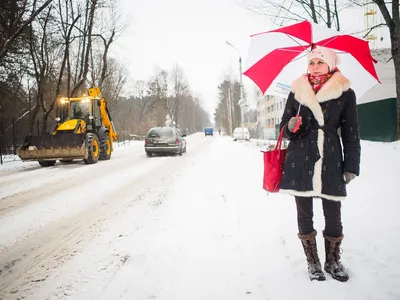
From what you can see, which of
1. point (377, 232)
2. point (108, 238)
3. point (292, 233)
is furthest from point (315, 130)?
point (108, 238)

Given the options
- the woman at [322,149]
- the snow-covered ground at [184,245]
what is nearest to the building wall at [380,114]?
the snow-covered ground at [184,245]

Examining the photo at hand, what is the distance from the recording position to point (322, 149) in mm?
2189

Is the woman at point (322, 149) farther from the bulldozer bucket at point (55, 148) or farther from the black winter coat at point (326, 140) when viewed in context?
the bulldozer bucket at point (55, 148)

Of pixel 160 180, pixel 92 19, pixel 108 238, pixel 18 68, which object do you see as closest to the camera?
pixel 108 238

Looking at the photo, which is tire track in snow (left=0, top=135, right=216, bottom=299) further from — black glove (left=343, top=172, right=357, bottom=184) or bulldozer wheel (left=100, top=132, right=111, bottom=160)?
bulldozer wheel (left=100, top=132, right=111, bottom=160)

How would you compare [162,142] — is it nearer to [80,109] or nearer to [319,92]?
[80,109]

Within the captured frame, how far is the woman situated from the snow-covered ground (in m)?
0.43

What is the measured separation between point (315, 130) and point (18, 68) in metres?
19.8

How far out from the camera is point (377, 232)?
3150 millimetres

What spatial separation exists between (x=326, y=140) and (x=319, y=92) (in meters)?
0.44

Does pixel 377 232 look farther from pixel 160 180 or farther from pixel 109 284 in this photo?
pixel 160 180

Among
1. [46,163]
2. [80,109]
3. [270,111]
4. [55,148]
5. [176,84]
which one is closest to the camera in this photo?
[55,148]

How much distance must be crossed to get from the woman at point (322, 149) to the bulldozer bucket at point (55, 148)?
9.41 meters

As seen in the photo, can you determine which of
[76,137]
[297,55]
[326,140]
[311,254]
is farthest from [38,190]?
[326,140]
